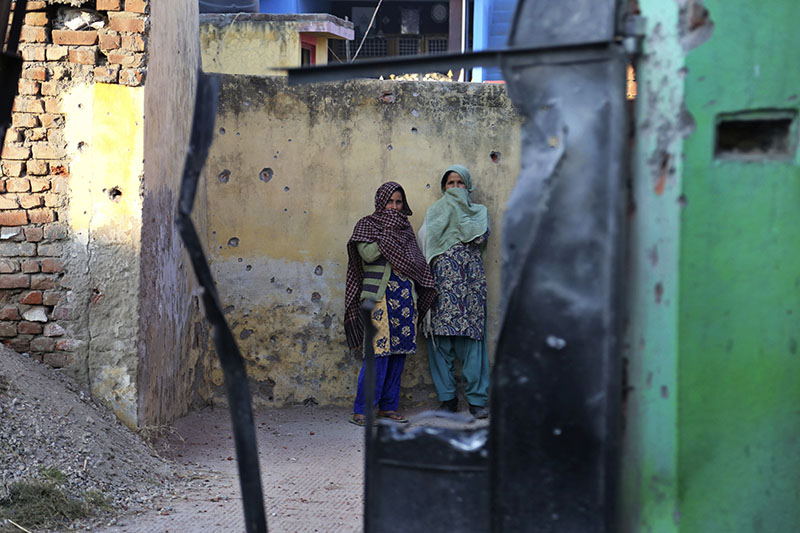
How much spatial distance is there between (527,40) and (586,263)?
519 millimetres

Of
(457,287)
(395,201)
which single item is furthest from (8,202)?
(457,287)

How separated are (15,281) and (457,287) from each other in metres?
2.65

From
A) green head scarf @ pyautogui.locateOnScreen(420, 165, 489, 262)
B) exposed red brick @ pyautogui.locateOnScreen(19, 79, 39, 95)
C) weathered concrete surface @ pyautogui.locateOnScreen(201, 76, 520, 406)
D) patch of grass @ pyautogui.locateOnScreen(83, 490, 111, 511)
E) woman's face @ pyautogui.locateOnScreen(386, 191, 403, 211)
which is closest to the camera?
patch of grass @ pyautogui.locateOnScreen(83, 490, 111, 511)

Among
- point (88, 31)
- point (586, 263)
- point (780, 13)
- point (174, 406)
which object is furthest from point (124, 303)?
point (780, 13)

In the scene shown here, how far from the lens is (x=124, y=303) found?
419 cm

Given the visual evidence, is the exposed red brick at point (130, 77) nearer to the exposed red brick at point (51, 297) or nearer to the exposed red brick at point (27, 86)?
the exposed red brick at point (27, 86)

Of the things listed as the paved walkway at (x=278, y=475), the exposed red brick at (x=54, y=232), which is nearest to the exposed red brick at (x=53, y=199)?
A: the exposed red brick at (x=54, y=232)

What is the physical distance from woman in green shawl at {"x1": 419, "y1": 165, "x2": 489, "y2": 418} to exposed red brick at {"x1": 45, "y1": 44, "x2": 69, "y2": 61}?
8.07 feet

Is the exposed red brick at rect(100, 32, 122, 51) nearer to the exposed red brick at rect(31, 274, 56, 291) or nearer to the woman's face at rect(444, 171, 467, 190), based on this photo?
the exposed red brick at rect(31, 274, 56, 291)

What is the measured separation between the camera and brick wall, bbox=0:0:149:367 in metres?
4.11

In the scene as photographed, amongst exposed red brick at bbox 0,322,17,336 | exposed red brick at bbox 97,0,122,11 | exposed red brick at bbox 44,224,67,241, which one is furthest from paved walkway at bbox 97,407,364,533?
exposed red brick at bbox 97,0,122,11

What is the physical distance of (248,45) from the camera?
983 cm

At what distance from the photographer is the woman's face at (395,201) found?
5477 millimetres

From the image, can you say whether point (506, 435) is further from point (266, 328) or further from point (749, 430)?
point (266, 328)
